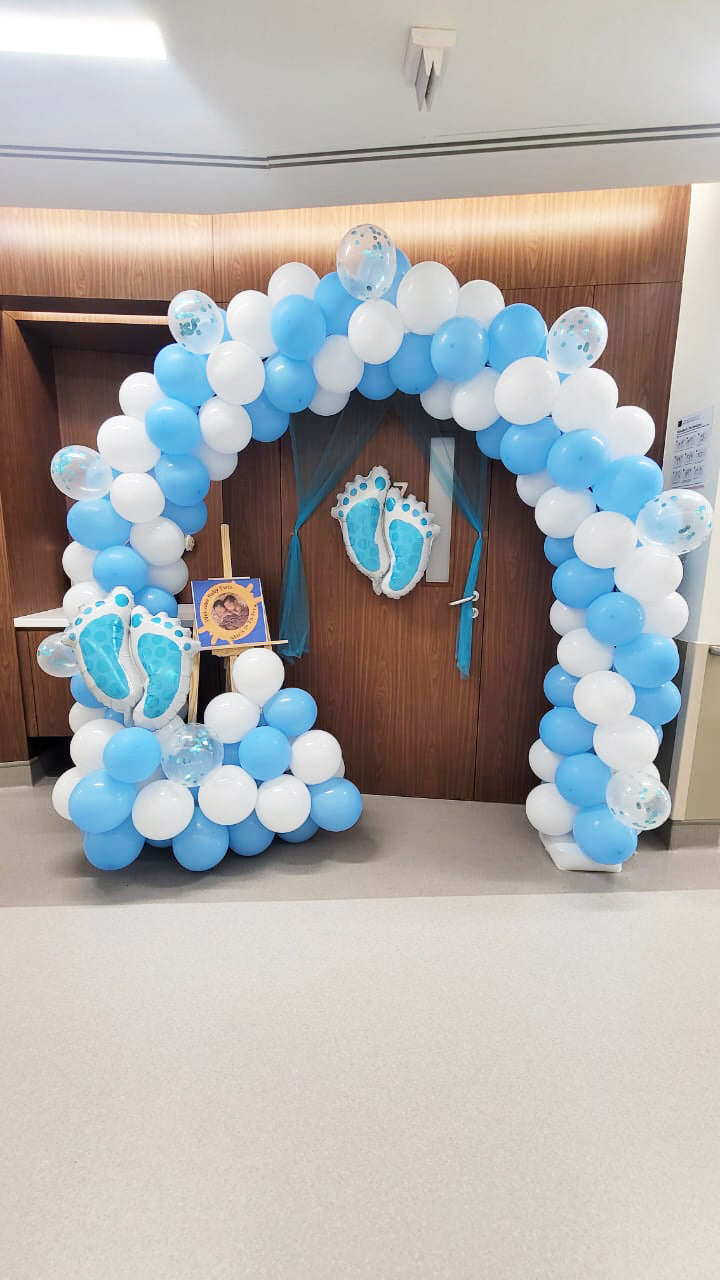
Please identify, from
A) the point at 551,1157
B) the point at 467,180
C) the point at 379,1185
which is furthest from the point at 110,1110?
the point at 467,180

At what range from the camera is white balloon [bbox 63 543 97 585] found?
101 inches

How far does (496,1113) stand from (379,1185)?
0.34 meters

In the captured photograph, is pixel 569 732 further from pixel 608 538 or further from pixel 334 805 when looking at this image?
pixel 334 805

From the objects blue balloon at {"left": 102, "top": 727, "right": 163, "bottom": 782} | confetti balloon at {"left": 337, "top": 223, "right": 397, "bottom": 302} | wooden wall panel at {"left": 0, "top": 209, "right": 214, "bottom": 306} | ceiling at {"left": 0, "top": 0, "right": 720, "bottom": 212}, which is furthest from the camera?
wooden wall panel at {"left": 0, "top": 209, "right": 214, "bottom": 306}

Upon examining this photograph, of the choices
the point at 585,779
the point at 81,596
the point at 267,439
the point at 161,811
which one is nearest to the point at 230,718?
the point at 161,811

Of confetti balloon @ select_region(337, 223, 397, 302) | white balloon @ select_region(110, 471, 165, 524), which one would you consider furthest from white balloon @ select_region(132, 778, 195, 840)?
confetti balloon @ select_region(337, 223, 397, 302)

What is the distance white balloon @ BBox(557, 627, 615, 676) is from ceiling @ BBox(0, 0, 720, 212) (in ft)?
5.40

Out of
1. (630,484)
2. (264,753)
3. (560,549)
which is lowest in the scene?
(264,753)

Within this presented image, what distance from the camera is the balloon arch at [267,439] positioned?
7.47 ft

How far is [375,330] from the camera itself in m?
2.30

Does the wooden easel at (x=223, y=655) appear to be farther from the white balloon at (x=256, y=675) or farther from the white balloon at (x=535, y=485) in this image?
the white balloon at (x=535, y=485)

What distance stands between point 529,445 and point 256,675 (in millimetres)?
1363

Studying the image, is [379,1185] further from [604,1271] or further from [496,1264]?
[604,1271]

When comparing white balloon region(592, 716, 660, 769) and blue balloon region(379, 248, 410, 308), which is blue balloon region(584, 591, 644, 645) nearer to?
white balloon region(592, 716, 660, 769)
